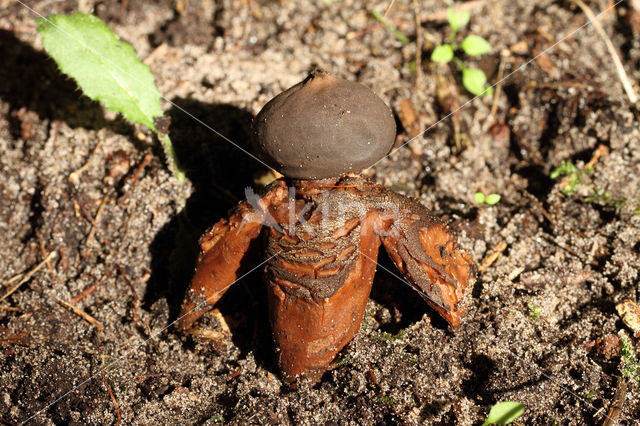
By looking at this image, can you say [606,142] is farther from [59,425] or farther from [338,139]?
[59,425]

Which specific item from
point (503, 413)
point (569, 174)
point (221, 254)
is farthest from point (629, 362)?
point (221, 254)

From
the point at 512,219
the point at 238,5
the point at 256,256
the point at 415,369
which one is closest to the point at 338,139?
the point at 256,256

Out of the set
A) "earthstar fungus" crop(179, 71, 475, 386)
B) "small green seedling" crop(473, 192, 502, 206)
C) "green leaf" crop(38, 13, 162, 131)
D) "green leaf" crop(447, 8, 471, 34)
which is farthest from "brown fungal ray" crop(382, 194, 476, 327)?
"green leaf" crop(447, 8, 471, 34)

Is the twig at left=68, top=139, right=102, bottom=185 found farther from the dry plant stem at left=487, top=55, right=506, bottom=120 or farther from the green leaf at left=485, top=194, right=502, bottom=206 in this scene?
the dry plant stem at left=487, top=55, right=506, bottom=120

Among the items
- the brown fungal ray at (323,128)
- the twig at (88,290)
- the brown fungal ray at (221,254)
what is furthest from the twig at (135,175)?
the brown fungal ray at (323,128)

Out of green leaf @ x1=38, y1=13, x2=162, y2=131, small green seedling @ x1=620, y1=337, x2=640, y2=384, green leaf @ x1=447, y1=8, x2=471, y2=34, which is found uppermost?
green leaf @ x1=38, y1=13, x2=162, y2=131

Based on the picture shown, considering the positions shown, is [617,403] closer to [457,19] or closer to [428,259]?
[428,259]

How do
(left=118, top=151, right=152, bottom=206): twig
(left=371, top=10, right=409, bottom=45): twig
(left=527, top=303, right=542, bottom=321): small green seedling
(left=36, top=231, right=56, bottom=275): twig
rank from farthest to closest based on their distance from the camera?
(left=371, top=10, right=409, bottom=45): twig < (left=118, top=151, right=152, bottom=206): twig < (left=36, top=231, right=56, bottom=275): twig < (left=527, top=303, right=542, bottom=321): small green seedling

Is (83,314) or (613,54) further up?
(613,54)
